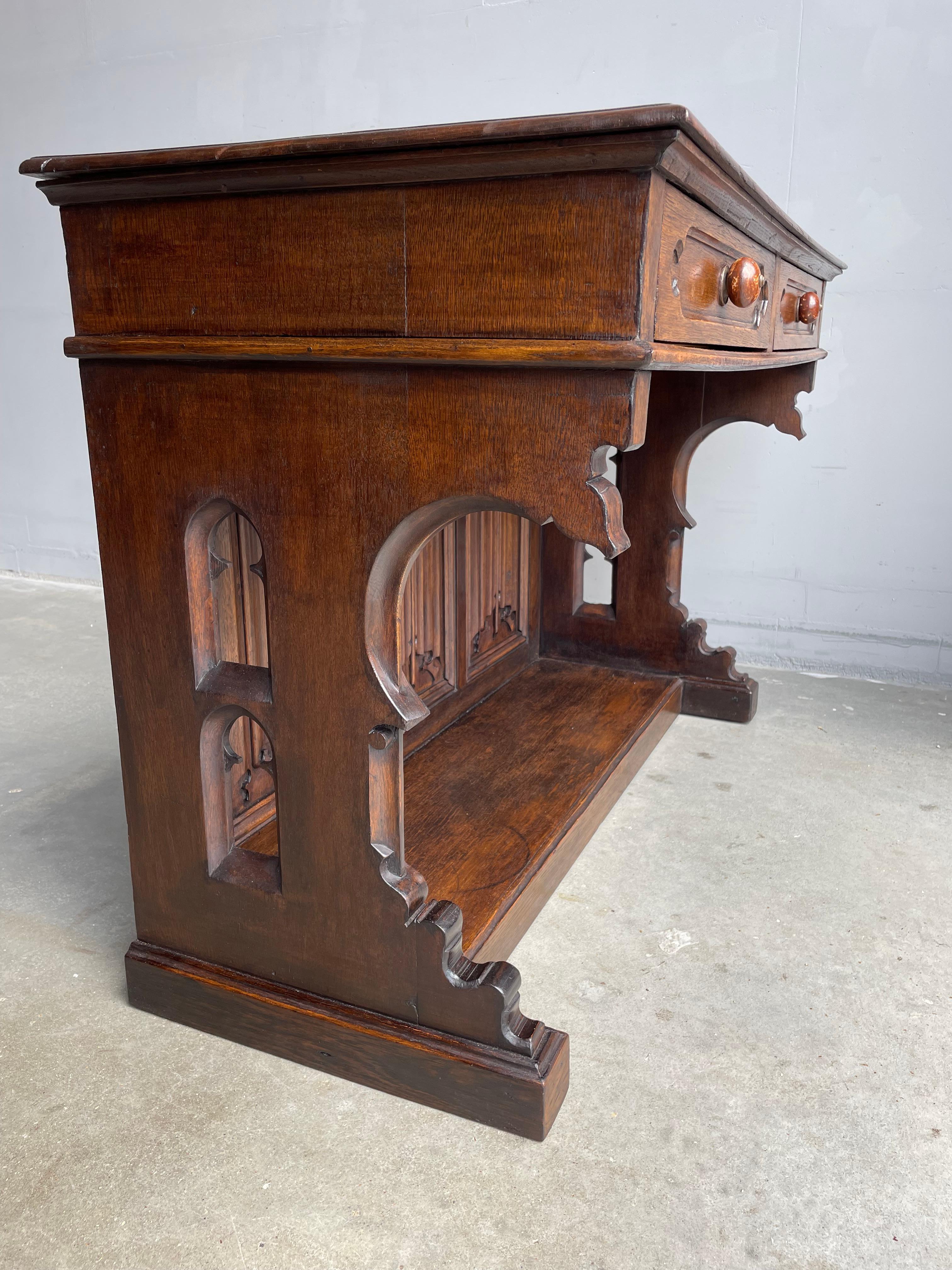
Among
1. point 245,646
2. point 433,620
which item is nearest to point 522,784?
point 433,620

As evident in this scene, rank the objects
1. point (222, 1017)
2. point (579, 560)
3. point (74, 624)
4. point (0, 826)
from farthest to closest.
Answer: point (74, 624) → point (579, 560) → point (0, 826) → point (222, 1017)

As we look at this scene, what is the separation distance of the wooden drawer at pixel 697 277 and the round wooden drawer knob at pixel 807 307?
536 mm

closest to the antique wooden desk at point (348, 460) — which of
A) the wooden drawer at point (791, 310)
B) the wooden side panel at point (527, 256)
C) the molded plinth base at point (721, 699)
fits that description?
the wooden side panel at point (527, 256)

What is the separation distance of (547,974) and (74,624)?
9.46ft

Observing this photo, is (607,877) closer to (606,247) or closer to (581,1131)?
(581,1131)

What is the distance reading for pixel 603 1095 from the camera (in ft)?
4.66

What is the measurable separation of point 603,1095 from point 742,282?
3.80ft

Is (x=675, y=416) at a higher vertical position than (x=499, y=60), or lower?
lower

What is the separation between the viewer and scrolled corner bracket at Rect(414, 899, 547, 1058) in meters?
1.32

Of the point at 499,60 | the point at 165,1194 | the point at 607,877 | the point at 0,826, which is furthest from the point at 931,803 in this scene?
the point at 499,60

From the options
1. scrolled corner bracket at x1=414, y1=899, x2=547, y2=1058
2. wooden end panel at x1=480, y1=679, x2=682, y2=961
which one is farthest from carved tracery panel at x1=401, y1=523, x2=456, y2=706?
scrolled corner bracket at x1=414, y1=899, x2=547, y2=1058

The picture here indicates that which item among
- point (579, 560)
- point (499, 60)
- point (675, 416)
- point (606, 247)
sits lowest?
point (579, 560)

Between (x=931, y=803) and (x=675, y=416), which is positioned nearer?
(x=931, y=803)

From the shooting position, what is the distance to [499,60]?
3.39 m
